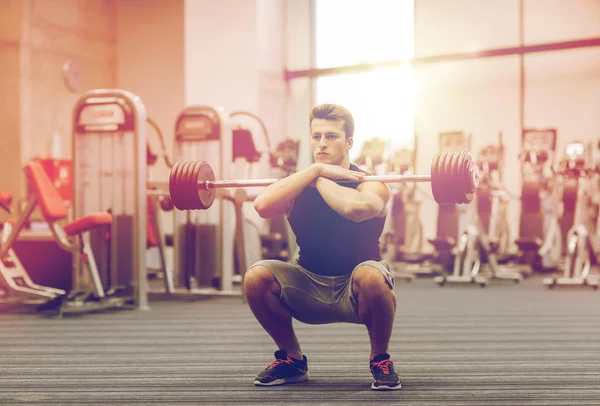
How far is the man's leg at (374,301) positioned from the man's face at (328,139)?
1.44 ft

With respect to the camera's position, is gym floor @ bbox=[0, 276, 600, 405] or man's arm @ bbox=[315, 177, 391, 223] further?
gym floor @ bbox=[0, 276, 600, 405]

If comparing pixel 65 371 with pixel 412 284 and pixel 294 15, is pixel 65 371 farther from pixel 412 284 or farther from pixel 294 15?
pixel 294 15

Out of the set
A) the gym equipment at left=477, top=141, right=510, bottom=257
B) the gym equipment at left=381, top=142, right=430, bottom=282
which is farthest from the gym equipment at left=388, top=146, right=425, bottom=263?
the gym equipment at left=477, top=141, right=510, bottom=257

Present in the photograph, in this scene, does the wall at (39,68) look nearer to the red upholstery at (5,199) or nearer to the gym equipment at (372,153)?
the red upholstery at (5,199)

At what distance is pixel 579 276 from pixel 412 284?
64.9 inches

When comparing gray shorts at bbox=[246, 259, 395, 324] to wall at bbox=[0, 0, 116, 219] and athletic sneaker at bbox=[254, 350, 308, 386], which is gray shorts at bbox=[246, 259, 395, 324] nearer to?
athletic sneaker at bbox=[254, 350, 308, 386]

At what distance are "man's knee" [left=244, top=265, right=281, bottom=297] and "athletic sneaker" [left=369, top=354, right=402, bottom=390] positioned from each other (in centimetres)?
47

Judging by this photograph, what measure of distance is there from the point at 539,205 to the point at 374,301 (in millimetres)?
6742

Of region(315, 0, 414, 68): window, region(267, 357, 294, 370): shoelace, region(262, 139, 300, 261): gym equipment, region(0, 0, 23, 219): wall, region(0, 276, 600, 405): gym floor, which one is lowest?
region(0, 276, 600, 405): gym floor

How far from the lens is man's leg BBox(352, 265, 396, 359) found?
107 inches

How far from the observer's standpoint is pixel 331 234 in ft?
9.46

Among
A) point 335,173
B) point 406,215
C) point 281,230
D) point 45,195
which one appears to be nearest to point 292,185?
point 335,173

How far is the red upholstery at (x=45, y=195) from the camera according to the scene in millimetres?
5289

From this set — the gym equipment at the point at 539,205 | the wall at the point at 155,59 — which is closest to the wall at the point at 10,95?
the wall at the point at 155,59
